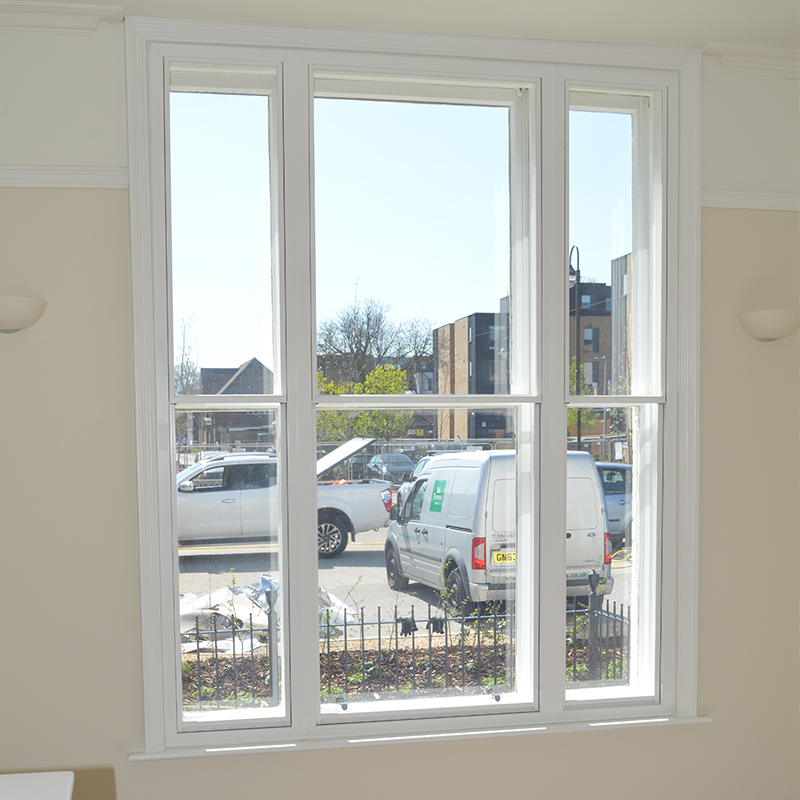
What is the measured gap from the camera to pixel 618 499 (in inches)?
104

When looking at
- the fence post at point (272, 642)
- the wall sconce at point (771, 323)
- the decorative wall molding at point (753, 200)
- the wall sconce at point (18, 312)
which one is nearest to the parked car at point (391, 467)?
the fence post at point (272, 642)

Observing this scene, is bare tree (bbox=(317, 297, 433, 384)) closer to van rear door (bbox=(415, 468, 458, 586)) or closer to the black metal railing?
van rear door (bbox=(415, 468, 458, 586))

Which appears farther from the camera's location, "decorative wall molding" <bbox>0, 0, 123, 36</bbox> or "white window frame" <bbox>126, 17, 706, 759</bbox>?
"white window frame" <bbox>126, 17, 706, 759</bbox>

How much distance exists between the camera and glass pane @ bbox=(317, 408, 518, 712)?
248 centimetres

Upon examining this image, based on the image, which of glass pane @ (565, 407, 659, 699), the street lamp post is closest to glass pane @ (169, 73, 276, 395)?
the street lamp post

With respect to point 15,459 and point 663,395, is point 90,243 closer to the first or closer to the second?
point 15,459

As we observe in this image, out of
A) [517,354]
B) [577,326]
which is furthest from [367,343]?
[577,326]

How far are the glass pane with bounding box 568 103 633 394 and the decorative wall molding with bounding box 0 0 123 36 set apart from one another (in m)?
1.70

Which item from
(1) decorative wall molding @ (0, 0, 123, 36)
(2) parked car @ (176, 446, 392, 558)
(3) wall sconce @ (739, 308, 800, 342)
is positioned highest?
(1) decorative wall molding @ (0, 0, 123, 36)

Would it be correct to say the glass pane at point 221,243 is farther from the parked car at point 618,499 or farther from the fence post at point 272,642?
the parked car at point 618,499

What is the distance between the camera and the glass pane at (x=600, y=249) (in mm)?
2602

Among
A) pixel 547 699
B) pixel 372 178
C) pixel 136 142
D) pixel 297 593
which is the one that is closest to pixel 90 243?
pixel 136 142

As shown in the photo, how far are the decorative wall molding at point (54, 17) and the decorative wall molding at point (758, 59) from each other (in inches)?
85.1

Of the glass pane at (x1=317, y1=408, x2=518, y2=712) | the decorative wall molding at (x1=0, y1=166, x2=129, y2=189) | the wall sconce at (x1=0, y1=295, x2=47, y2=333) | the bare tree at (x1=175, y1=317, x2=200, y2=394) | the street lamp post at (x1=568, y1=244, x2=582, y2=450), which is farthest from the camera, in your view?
the street lamp post at (x1=568, y1=244, x2=582, y2=450)
